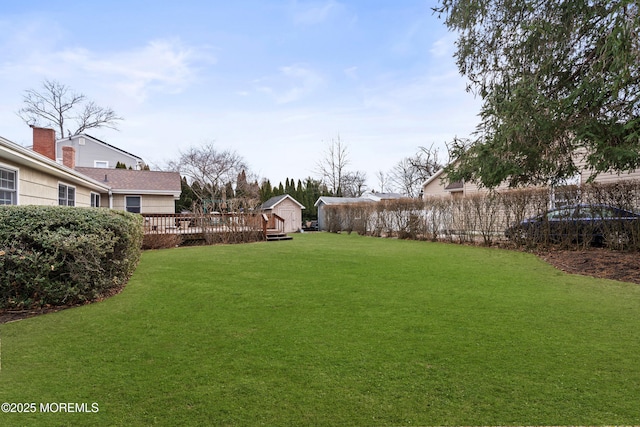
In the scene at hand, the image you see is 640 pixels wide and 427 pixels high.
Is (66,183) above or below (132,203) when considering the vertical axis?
above

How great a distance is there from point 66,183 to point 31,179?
299 cm

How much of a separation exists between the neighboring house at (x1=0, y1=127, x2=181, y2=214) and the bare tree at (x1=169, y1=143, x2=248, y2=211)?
11759 mm

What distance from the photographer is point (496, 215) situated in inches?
490

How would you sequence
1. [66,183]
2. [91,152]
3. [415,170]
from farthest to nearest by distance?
[415,170]
[91,152]
[66,183]

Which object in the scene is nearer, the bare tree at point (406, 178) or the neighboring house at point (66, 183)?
the neighboring house at point (66, 183)

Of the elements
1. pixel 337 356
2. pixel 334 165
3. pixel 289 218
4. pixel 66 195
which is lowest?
pixel 337 356

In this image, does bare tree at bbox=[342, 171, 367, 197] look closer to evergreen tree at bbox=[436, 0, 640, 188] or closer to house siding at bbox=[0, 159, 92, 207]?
house siding at bbox=[0, 159, 92, 207]

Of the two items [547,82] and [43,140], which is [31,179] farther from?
[547,82]

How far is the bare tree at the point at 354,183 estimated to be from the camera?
149 ft

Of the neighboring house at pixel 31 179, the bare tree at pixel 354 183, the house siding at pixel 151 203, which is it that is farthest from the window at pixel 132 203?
the bare tree at pixel 354 183

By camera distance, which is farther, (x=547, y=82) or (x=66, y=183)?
(x=66, y=183)

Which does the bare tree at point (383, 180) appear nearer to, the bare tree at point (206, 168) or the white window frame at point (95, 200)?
the bare tree at point (206, 168)

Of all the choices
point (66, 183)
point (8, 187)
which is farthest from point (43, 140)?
point (8, 187)

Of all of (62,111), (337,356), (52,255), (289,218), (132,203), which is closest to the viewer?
(337,356)
